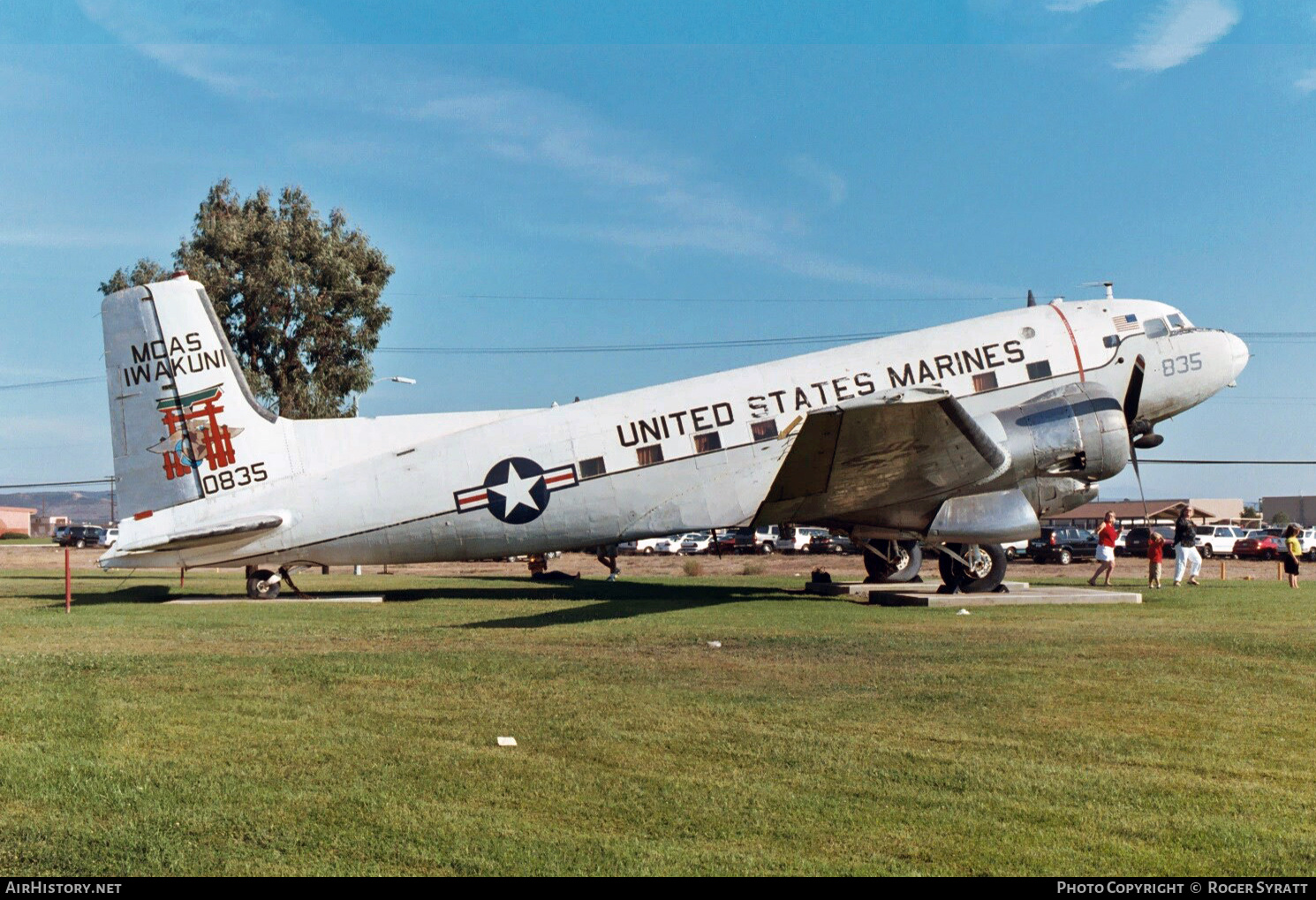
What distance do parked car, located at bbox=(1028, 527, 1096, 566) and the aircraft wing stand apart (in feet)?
94.6

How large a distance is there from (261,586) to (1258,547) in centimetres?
4509

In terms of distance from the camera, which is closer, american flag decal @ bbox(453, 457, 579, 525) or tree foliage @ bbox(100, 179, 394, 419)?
american flag decal @ bbox(453, 457, 579, 525)

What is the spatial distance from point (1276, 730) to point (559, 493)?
12.5 m

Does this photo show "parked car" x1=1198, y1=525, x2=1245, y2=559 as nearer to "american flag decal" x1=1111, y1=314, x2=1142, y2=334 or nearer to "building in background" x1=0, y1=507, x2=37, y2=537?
"american flag decal" x1=1111, y1=314, x2=1142, y2=334

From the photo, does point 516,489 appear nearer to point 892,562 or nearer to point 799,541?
point 892,562

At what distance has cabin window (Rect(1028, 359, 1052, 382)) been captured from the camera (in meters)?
19.3

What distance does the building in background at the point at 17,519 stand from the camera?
134 meters

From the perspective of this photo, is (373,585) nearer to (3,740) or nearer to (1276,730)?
(3,740)

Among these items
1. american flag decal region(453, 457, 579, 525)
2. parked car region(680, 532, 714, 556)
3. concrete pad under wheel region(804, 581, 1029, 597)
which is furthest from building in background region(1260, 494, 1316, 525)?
american flag decal region(453, 457, 579, 525)

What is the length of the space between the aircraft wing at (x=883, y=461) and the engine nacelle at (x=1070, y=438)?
0.74m

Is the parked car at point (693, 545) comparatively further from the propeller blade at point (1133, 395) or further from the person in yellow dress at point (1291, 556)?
the propeller blade at point (1133, 395)

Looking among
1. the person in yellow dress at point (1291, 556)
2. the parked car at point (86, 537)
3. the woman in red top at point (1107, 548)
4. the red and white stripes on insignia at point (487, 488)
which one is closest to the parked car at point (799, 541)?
the person in yellow dress at point (1291, 556)

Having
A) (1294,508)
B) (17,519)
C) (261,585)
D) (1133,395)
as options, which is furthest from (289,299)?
(1294,508)

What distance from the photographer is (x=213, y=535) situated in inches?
714
